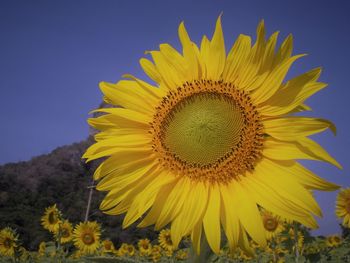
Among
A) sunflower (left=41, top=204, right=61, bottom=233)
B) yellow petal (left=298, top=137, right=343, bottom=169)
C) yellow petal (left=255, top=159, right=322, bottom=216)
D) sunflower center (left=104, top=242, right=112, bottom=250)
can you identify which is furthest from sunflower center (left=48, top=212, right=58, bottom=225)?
yellow petal (left=298, top=137, right=343, bottom=169)

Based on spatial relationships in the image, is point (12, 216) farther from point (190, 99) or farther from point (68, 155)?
point (190, 99)

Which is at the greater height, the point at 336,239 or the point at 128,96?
the point at 128,96

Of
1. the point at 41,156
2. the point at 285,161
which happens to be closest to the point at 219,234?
the point at 285,161

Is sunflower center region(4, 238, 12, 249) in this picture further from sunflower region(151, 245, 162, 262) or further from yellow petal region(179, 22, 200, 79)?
yellow petal region(179, 22, 200, 79)

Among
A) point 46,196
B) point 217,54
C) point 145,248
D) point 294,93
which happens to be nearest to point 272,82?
point 294,93

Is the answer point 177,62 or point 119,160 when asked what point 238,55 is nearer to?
point 177,62

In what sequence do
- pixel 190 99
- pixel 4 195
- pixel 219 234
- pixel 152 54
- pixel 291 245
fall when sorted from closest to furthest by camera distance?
pixel 219 234, pixel 190 99, pixel 152 54, pixel 291 245, pixel 4 195

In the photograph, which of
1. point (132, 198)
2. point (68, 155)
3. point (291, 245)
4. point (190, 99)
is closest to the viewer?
point (132, 198)
